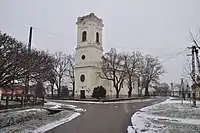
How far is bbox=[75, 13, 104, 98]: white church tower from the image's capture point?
55.4 m

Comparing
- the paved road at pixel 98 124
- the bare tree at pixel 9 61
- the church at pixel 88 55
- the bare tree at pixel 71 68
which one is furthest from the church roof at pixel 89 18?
the bare tree at pixel 9 61

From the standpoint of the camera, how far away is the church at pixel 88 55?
55.4m

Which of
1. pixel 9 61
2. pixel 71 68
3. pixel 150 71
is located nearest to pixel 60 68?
pixel 71 68

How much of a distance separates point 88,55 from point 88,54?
0.26m

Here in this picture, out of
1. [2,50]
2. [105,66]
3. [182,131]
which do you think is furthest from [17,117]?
[105,66]

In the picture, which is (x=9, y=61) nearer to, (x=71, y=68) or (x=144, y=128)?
(x=144, y=128)

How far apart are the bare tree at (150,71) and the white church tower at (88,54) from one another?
1362cm

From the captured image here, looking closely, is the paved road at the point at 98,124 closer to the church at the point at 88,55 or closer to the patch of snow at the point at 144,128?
the patch of snow at the point at 144,128

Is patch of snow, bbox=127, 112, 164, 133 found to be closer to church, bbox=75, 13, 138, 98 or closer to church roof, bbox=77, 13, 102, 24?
church, bbox=75, 13, 138, 98

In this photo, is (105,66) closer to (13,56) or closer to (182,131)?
(13,56)

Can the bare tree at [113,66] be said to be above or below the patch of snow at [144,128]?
above

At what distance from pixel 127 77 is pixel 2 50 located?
152ft

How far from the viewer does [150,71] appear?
212 feet

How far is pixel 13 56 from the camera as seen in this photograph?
14.2m
